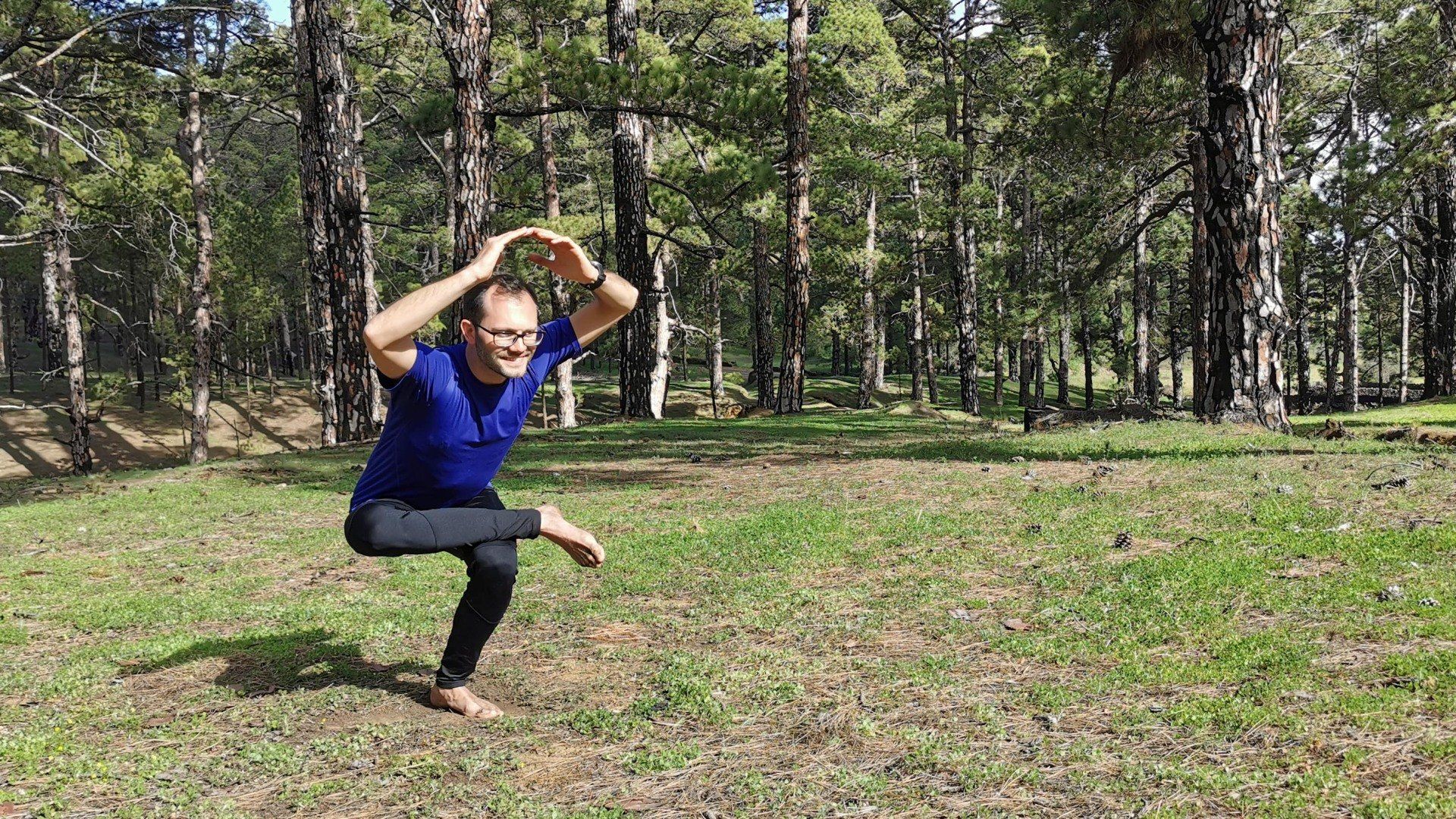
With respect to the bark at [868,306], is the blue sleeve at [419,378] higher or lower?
lower

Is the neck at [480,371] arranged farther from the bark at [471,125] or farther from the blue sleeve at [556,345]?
the bark at [471,125]

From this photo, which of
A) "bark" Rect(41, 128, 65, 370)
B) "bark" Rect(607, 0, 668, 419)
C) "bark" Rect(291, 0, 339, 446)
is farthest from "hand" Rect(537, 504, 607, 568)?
"bark" Rect(41, 128, 65, 370)

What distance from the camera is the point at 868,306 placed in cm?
3606

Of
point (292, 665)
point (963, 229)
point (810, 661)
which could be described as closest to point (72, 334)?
point (292, 665)

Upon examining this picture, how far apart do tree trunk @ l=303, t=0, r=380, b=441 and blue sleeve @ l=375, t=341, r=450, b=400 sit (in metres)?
13.2

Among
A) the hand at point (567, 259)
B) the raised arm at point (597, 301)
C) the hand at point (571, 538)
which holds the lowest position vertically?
the hand at point (571, 538)

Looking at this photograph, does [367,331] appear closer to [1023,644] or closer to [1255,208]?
[1023,644]

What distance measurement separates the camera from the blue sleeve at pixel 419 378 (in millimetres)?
3980

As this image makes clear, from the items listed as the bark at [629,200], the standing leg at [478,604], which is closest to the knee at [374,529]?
the standing leg at [478,604]

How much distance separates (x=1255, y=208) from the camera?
41.0ft

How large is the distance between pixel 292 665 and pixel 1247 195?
40.8 feet

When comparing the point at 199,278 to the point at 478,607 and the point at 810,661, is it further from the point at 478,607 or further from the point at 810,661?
the point at 810,661

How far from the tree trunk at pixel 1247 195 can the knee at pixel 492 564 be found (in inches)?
449

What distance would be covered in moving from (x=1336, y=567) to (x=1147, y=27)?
40.8 feet
